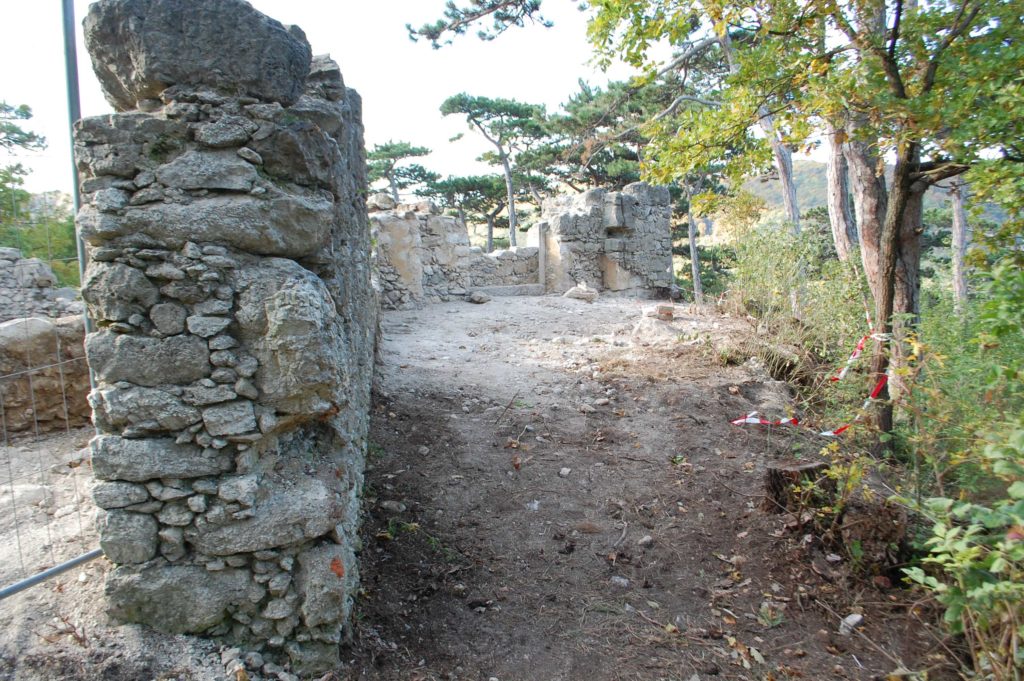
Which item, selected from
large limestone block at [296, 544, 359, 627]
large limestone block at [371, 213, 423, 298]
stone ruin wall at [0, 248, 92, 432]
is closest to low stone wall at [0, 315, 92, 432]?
stone ruin wall at [0, 248, 92, 432]

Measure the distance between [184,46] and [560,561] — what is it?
3.24 m

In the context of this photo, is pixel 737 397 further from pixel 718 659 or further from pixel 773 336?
pixel 718 659

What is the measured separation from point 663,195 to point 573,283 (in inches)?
120

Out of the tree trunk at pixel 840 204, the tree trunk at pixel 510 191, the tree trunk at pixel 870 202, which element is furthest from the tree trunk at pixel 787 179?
the tree trunk at pixel 510 191

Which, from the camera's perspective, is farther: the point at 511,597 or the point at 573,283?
the point at 573,283

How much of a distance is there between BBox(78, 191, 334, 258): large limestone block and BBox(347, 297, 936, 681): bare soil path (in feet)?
5.93

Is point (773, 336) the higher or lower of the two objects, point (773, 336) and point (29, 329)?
the lower

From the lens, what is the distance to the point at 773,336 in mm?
7090

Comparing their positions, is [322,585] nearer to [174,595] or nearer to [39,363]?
[174,595]

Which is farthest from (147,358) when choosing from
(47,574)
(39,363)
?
(39,363)

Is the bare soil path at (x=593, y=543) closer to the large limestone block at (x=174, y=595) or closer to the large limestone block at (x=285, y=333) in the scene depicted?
the large limestone block at (x=174, y=595)

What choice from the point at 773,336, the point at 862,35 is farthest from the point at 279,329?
the point at 773,336

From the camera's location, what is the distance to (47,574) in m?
2.40

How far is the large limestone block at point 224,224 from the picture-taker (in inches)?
93.3
